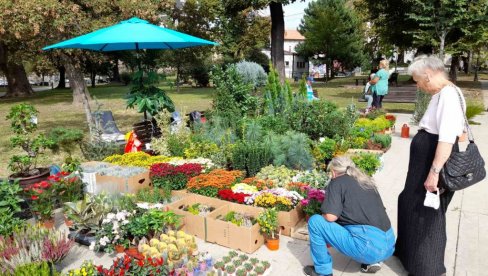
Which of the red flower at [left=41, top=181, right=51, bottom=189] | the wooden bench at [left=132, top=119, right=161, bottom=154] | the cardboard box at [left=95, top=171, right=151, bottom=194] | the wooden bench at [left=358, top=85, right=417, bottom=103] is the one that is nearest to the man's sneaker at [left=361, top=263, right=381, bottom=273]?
the cardboard box at [left=95, top=171, right=151, bottom=194]

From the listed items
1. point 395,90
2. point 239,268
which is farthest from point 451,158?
point 395,90

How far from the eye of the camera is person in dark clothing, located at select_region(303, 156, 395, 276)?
3.00 meters

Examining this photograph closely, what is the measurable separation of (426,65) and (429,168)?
821mm

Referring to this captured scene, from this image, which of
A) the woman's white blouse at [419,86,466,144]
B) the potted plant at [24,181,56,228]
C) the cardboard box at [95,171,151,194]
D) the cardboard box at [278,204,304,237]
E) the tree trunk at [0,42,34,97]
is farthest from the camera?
the tree trunk at [0,42,34,97]

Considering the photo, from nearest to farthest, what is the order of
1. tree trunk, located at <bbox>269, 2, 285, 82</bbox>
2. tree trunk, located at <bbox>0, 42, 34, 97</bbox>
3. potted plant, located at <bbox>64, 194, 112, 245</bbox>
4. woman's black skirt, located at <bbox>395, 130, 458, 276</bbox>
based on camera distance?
woman's black skirt, located at <bbox>395, 130, 458, 276</bbox>, potted plant, located at <bbox>64, 194, 112, 245</bbox>, tree trunk, located at <bbox>269, 2, 285, 82</bbox>, tree trunk, located at <bbox>0, 42, 34, 97</bbox>

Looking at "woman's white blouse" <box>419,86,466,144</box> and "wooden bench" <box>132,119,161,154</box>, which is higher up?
"woman's white blouse" <box>419,86,466,144</box>

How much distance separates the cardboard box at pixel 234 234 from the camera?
3.71m

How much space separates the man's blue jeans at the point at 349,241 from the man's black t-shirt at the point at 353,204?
63 millimetres

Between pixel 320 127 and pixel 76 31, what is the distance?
6621mm

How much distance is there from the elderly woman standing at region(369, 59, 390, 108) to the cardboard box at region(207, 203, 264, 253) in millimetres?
8324

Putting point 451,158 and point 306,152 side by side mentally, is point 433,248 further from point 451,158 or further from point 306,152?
point 306,152

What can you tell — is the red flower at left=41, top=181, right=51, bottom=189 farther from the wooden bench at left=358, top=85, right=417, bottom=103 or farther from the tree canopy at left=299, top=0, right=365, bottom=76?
the tree canopy at left=299, top=0, right=365, bottom=76

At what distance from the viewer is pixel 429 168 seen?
2.91 metres

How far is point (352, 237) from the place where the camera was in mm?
3023
